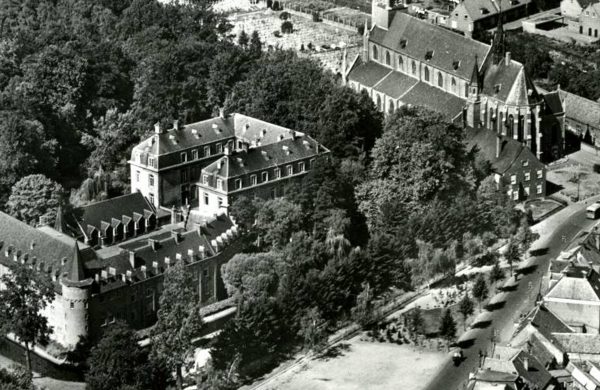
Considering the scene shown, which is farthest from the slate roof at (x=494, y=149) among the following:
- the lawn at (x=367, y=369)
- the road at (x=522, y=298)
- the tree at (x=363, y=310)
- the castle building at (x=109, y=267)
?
the lawn at (x=367, y=369)

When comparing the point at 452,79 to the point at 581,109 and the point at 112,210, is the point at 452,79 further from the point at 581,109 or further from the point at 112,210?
the point at 112,210

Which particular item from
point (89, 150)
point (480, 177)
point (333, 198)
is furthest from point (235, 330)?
point (89, 150)

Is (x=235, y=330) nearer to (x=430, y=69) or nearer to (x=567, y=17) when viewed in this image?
(x=430, y=69)

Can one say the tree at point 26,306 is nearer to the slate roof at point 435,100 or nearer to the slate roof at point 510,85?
the slate roof at point 435,100

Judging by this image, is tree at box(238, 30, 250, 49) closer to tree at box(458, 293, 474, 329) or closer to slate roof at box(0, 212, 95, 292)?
slate roof at box(0, 212, 95, 292)

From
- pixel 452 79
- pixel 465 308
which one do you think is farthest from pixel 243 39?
pixel 465 308
